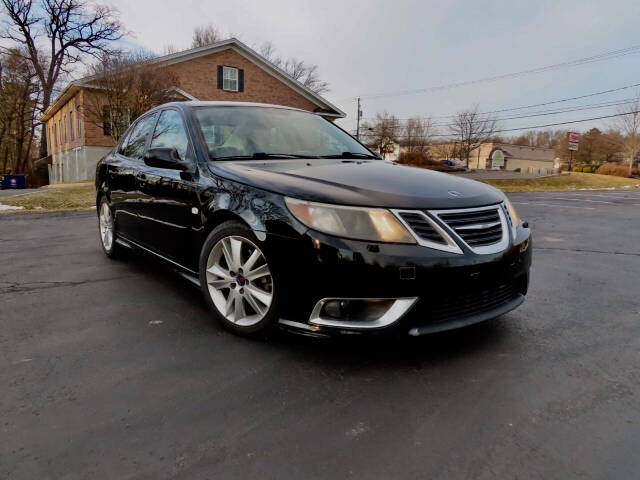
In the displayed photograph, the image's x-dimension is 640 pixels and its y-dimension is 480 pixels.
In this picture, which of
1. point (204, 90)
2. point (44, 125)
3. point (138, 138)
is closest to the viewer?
point (138, 138)

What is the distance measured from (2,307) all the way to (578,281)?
5009mm

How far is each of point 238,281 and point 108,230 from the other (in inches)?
114

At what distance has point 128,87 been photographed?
742 inches

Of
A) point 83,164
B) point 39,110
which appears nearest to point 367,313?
point 83,164

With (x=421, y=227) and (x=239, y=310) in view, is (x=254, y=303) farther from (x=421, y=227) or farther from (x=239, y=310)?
(x=421, y=227)

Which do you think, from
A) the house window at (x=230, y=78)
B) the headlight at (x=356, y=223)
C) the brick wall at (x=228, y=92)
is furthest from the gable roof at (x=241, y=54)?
the headlight at (x=356, y=223)

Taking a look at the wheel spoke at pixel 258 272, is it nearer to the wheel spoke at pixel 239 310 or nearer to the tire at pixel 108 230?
the wheel spoke at pixel 239 310

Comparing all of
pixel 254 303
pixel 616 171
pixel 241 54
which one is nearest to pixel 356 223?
pixel 254 303

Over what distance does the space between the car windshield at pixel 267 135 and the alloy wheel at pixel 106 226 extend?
199 centimetres

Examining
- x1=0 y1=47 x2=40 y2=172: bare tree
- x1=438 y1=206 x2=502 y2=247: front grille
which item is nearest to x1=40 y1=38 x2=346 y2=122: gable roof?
x1=0 y1=47 x2=40 y2=172: bare tree

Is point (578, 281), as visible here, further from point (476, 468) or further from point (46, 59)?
point (46, 59)

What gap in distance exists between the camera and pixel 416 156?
35250 mm

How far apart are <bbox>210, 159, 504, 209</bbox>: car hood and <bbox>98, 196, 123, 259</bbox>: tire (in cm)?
228

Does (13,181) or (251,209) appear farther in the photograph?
(13,181)
